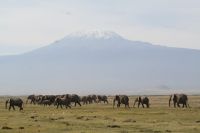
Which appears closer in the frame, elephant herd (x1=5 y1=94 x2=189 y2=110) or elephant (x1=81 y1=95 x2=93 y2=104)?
elephant herd (x1=5 y1=94 x2=189 y2=110)

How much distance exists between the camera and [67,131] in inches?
1453

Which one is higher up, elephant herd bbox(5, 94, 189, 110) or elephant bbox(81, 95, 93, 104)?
elephant bbox(81, 95, 93, 104)

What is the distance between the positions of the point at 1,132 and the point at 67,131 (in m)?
4.19

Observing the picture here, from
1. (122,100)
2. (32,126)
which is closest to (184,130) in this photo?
(32,126)

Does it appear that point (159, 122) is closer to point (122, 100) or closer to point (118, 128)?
point (118, 128)

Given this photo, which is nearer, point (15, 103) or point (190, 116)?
point (190, 116)

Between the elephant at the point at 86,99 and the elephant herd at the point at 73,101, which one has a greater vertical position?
the elephant at the point at 86,99

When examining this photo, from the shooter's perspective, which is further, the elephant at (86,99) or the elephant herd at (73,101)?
the elephant at (86,99)

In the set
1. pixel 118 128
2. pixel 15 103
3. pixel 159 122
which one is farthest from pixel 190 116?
pixel 15 103

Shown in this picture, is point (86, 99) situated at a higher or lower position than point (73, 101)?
higher

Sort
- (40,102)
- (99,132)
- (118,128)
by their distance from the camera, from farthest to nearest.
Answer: (40,102) < (118,128) < (99,132)

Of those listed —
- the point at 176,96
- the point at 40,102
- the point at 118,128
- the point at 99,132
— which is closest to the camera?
the point at 99,132

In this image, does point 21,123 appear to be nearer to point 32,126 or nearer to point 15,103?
point 32,126

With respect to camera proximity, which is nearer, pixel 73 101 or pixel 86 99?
pixel 73 101
